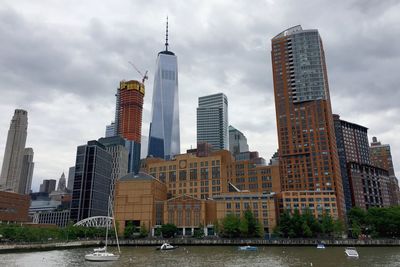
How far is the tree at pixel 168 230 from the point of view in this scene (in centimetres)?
18400

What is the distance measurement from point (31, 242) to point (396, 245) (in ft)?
451

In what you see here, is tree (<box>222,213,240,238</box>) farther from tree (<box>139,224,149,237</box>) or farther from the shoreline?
tree (<box>139,224,149,237</box>)

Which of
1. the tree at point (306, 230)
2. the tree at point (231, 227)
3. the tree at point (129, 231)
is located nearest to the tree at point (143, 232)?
the tree at point (129, 231)

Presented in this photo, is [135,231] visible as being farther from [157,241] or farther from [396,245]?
[396,245]

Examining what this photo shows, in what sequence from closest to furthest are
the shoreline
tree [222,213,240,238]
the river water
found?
the river water
the shoreline
tree [222,213,240,238]

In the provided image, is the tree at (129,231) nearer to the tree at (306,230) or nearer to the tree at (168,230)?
the tree at (168,230)

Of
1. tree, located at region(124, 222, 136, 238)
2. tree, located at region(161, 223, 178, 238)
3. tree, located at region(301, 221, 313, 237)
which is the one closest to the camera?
tree, located at region(301, 221, 313, 237)

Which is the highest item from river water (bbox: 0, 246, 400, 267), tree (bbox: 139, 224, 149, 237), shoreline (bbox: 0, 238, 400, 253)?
tree (bbox: 139, 224, 149, 237)

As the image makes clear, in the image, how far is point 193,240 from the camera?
165 metres

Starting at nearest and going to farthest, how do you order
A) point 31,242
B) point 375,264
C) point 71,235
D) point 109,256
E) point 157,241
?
1. point 375,264
2. point 109,256
3. point 31,242
4. point 157,241
5. point 71,235

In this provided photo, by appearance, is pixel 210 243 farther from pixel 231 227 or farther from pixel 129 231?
pixel 129 231

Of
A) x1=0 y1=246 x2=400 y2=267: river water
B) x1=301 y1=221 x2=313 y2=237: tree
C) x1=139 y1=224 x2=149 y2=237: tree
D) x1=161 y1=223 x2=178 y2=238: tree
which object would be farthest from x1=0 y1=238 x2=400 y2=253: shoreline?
x1=139 y1=224 x2=149 y2=237: tree

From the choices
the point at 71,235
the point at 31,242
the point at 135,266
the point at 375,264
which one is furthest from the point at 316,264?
the point at 71,235

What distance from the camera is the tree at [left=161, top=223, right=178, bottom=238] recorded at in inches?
7244
